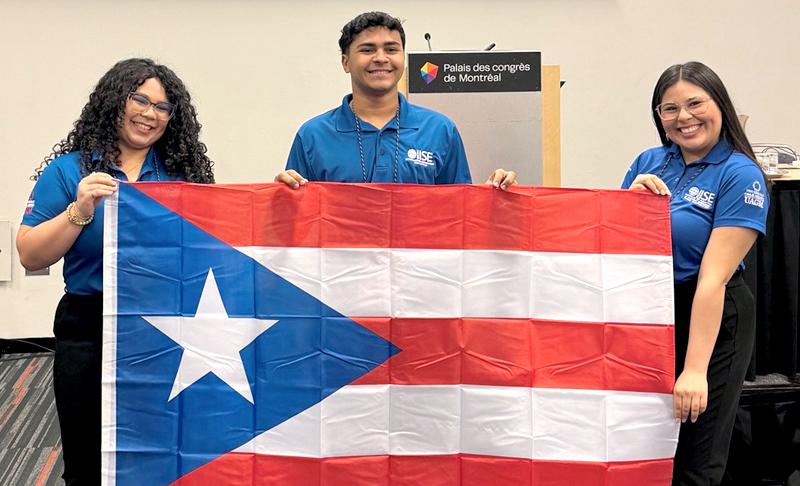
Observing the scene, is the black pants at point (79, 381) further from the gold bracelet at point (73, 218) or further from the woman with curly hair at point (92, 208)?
the gold bracelet at point (73, 218)

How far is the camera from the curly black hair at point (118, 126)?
1727 millimetres

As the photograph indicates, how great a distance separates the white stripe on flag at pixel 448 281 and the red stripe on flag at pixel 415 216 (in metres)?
0.03

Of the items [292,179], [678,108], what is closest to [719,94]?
[678,108]

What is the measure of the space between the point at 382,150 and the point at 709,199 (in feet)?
2.81

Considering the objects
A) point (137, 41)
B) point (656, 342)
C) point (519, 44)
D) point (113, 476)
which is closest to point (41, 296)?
point (137, 41)

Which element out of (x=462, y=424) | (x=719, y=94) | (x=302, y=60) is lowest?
(x=462, y=424)

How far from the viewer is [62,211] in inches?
65.2

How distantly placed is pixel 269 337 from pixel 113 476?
51 centimetres

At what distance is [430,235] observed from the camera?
1.79 metres

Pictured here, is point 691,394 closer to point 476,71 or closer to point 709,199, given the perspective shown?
point 709,199

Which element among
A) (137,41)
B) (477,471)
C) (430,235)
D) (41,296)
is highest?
(137,41)

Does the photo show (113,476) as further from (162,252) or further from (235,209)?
(235,209)

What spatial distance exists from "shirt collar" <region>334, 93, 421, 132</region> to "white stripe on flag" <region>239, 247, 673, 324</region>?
39 cm

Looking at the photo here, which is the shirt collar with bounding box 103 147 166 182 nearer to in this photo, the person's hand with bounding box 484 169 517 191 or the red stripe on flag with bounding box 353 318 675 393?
the red stripe on flag with bounding box 353 318 675 393
